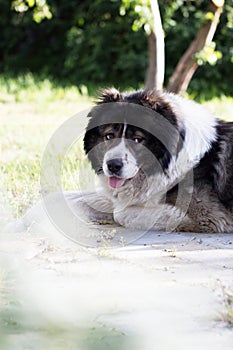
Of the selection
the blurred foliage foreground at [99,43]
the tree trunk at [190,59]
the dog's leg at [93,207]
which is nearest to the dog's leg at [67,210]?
the dog's leg at [93,207]

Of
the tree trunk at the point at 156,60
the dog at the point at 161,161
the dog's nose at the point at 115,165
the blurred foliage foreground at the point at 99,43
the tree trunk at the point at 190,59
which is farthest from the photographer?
the blurred foliage foreground at the point at 99,43

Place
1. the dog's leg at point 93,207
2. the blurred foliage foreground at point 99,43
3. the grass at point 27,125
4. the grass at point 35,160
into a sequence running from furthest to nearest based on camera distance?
the blurred foliage foreground at point 99,43, the grass at point 27,125, the dog's leg at point 93,207, the grass at point 35,160

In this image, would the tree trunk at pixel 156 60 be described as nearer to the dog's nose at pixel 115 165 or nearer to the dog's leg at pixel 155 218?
the dog's leg at pixel 155 218

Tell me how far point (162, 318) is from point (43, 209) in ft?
6.92

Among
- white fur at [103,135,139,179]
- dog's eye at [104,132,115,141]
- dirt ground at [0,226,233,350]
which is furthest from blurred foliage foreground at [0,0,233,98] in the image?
dirt ground at [0,226,233,350]

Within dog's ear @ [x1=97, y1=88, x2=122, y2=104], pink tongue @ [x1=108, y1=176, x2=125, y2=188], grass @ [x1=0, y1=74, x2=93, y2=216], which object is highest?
dog's ear @ [x1=97, y1=88, x2=122, y2=104]

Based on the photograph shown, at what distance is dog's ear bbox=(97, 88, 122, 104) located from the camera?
525 centimetres

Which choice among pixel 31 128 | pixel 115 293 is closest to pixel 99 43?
pixel 31 128

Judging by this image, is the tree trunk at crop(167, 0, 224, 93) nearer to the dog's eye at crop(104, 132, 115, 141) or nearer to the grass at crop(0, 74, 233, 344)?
the grass at crop(0, 74, 233, 344)

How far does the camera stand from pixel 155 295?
145 inches

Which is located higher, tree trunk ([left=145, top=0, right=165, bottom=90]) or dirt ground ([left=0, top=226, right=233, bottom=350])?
tree trunk ([left=145, top=0, right=165, bottom=90])

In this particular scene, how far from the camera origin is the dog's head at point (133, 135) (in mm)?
4996

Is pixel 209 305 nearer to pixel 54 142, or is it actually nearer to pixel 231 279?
pixel 231 279

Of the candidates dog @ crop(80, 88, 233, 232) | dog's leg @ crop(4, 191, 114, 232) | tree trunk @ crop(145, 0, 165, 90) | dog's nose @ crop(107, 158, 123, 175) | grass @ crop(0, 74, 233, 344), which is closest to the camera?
grass @ crop(0, 74, 233, 344)
